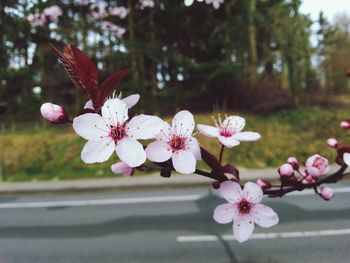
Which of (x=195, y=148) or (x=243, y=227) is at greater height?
(x=195, y=148)

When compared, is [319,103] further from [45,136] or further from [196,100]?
[45,136]

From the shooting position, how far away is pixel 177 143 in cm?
63

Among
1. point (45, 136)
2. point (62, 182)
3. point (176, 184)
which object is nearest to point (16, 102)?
point (45, 136)

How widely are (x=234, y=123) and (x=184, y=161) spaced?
0.61 ft

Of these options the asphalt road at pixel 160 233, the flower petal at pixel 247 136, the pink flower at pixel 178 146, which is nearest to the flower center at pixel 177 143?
the pink flower at pixel 178 146

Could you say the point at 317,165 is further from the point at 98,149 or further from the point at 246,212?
the point at 98,149

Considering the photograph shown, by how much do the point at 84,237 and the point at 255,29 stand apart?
8.71 m

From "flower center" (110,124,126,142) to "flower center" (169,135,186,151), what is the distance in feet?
0.23

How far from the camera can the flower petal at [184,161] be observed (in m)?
0.60

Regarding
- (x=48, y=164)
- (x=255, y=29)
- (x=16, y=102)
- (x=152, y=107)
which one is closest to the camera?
(x=48, y=164)

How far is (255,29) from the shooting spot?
1205 cm

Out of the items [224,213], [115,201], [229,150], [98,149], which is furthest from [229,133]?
[229,150]

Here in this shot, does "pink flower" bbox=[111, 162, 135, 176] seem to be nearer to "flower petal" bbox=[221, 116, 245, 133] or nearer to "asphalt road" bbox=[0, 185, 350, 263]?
"flower petal" bbox=[221, 116, 245, 133]

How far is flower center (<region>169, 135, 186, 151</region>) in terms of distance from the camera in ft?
2.05
